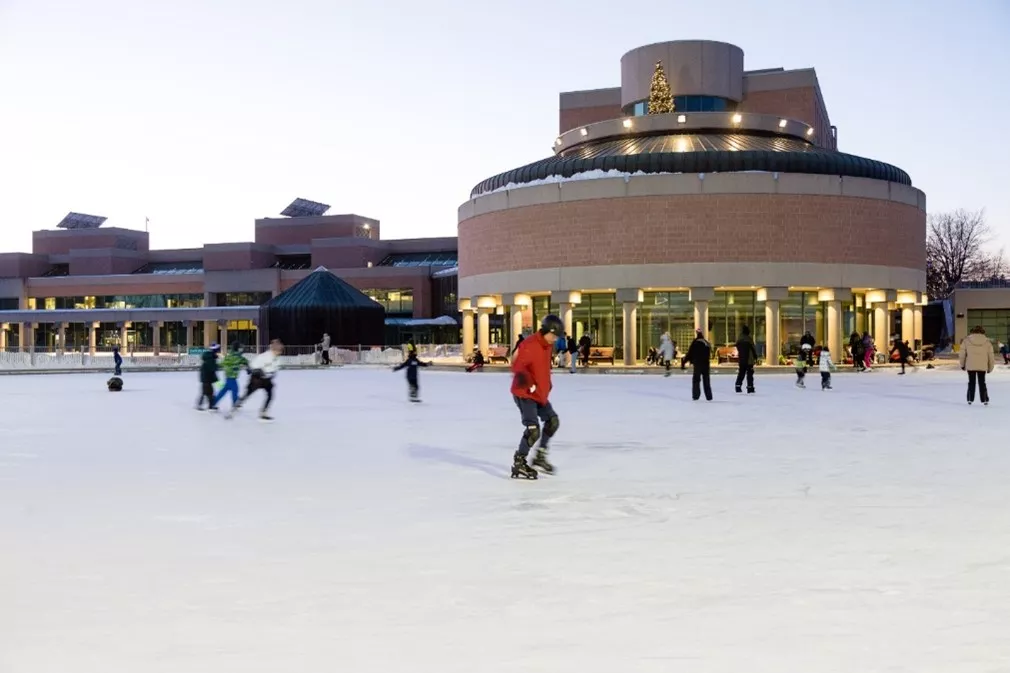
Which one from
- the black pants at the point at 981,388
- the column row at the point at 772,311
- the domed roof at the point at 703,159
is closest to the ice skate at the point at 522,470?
the black pants at the point at 981,388

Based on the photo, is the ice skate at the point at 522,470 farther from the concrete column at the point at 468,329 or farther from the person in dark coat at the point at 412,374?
the concrete column at the point at 468,329

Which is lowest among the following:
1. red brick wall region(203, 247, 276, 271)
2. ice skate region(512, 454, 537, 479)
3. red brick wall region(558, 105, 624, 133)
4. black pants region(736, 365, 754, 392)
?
ice skate region(512, 454, 537, 479)

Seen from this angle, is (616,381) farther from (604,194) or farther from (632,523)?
(632,523)

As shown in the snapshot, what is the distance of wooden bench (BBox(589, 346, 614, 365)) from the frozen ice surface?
30493 mm

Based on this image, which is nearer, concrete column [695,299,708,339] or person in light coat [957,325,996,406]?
person in light coat [957,325,996,406]

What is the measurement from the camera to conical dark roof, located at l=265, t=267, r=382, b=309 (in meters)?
59.3

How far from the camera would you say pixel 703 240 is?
149 feet

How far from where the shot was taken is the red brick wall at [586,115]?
65750 millimetres

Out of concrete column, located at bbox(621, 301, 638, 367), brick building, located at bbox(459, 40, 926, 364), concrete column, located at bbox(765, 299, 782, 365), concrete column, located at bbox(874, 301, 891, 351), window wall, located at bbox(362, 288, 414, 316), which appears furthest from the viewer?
window wall, located at bbox(362, 288, 414, 316)

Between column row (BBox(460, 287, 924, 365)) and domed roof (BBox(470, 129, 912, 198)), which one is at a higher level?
domed roof (BBox(470, 129, 912, 198))

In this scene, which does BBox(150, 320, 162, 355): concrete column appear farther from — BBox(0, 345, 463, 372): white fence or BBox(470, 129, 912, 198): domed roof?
BBox(470, 129, 912, 198): domed roof

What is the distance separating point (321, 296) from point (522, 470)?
51.1 metres

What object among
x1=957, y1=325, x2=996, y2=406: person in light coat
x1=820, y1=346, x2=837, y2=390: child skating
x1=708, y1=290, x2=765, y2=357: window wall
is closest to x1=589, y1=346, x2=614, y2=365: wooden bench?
x1=708, y1=290, x2=765, y2=357: window wall

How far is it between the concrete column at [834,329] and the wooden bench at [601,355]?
426 inches
